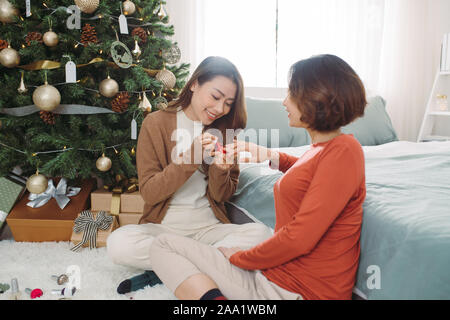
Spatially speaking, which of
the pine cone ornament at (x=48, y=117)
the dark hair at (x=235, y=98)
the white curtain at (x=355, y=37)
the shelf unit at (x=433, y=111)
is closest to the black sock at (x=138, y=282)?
the dark hair at (x=235, y=98)

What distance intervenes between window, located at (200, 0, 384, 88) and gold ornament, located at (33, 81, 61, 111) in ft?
3.95

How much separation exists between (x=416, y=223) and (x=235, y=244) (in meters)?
0.59

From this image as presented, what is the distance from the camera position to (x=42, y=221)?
66.5 inches

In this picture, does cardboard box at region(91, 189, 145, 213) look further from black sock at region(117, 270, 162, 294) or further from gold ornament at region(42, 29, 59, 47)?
gold ornament at region(42, 29, 59, 47)

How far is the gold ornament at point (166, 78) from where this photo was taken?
5.79ft

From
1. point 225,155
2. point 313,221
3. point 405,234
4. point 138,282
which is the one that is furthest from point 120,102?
point 405,234

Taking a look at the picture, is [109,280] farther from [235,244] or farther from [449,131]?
[449,131]

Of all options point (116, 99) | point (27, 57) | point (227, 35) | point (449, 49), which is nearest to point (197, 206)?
point (116, 99)

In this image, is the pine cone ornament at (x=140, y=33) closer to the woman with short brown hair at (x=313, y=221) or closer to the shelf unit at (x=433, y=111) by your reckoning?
the woman with short brown hair at (x=313, y=221)

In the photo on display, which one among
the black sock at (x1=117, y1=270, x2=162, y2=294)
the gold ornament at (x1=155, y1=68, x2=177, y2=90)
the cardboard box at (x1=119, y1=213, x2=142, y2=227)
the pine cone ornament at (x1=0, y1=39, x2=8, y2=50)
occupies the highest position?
the pine cone ornament at (x1=0, y1=39, x2=8, y2=50)

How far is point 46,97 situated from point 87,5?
1.54ft

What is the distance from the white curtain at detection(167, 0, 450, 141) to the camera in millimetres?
2426

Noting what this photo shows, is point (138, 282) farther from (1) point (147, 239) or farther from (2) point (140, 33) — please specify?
(2) point (140, 33)

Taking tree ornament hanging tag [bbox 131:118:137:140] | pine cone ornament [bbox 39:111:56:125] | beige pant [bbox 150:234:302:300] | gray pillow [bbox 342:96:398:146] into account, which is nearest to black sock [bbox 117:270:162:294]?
beige pant [bbox 150:234:302:300]
